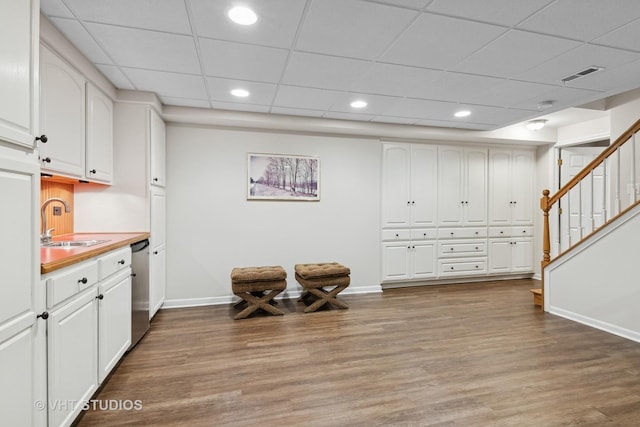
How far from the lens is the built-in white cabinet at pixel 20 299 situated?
45.6 inches

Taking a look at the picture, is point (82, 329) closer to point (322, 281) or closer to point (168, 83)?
point (168, 83)

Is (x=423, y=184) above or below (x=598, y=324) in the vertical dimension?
above

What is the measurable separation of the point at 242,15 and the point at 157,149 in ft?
6.66

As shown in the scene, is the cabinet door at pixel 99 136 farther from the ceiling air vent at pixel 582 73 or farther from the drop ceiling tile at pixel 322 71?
the ceiling air vent at pixel 582 73

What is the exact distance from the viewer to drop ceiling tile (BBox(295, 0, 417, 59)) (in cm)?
177

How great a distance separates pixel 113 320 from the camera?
2.12 metres

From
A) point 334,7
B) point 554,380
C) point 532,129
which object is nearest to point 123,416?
point 334,7

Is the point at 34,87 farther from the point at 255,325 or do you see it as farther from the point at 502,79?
the point at 502,79

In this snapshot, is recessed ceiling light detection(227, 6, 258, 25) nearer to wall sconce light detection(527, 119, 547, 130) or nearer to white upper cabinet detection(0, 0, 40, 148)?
white upper cabinet detection(0, 0, 40, 148)

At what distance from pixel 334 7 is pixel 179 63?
138cm

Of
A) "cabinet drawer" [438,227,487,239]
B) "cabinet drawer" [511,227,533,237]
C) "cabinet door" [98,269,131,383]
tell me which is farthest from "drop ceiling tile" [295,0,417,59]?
"cabinet drawer" [511,227,533,237]

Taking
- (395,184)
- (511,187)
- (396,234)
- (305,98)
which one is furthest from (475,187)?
(305,98)

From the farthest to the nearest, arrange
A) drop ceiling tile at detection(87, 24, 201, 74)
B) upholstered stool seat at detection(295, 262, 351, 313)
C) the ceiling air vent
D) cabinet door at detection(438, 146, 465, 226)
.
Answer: cabinet door at detection(438, 146, 465, 226), upholstered stool seat at detection(295, 262, 351, 313), the ceiling air vent, drop ceiling tile at detection(87, 24, 201, 74)

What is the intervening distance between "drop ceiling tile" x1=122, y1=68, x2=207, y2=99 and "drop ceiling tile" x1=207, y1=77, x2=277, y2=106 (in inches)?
3.7
